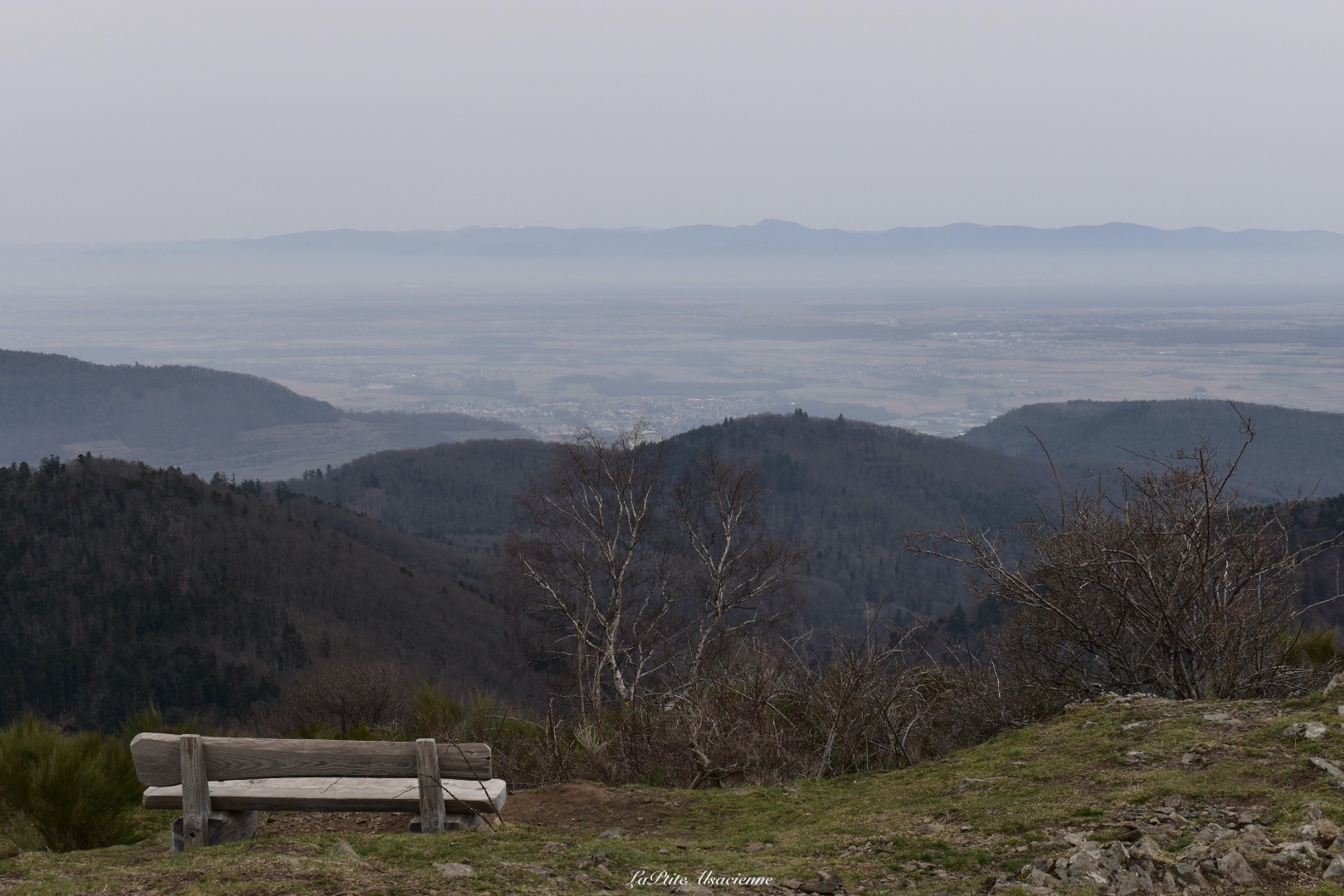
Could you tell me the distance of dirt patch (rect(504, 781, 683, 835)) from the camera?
664 cm

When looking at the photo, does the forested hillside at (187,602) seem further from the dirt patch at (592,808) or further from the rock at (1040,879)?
the rock at (1040,879)

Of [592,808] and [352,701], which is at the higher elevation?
[592,808]

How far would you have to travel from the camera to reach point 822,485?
13238cm

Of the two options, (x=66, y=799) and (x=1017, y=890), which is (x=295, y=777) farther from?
(x=1017, y=890)

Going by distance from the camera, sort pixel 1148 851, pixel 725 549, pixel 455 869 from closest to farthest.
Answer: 1. pixel 1148 851
2. pixel 455 869
3. pixel 725 549

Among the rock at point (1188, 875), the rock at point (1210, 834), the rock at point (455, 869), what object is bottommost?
the rock at point (455, 869)

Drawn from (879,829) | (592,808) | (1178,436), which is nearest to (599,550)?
(592,808)

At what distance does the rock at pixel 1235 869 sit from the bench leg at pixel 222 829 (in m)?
5.29

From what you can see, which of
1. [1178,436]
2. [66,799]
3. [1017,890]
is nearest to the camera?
[1017,890]

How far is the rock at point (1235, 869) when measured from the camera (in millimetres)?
4082

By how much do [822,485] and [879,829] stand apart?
12828cm

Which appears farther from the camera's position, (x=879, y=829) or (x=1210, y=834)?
(x=879, y=829)

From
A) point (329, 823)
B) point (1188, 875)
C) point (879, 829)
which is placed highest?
point (1188, 875)

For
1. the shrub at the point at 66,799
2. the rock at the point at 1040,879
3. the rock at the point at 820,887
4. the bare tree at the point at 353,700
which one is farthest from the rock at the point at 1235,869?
the bare tree at the point at 353,700
